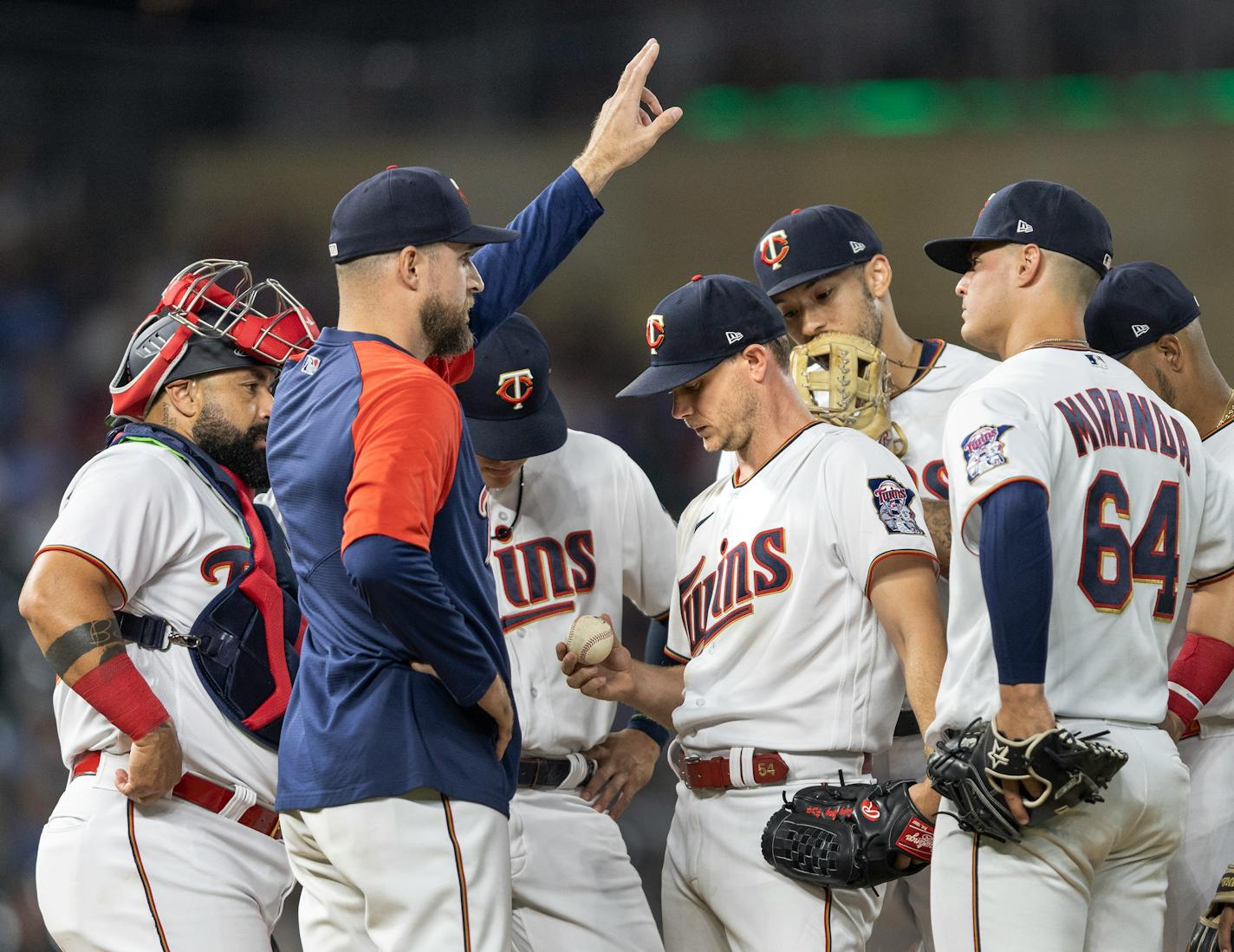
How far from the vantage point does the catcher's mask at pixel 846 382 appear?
351 cm

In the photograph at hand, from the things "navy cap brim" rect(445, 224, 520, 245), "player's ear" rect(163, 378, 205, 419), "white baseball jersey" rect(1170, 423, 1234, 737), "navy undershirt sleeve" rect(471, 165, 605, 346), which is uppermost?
"navy cap brim" rect(445, 224, 520, 245)

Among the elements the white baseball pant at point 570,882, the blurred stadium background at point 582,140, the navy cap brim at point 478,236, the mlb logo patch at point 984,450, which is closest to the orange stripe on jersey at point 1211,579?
the mlb logo patch at point 984,450

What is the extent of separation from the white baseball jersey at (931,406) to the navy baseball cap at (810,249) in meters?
0.34

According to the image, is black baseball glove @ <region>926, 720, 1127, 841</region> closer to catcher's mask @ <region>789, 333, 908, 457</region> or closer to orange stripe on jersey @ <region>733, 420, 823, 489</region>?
orange stripe on jersey @ <region>733, 420, 823, 489</region>

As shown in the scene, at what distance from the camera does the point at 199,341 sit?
328 centimetres

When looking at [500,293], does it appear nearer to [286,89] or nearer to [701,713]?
[701,713]

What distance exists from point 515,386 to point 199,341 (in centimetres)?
77

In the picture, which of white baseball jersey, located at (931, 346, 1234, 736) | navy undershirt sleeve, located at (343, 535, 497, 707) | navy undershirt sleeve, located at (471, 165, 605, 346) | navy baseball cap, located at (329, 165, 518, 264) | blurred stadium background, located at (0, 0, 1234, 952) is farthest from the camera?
blurred stadium background, located at (0, 0, 1234, 952)

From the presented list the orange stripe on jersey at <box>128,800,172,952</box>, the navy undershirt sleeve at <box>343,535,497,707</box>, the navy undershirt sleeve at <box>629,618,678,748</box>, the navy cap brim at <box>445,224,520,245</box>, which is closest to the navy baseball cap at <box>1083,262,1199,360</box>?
the navy undershirt sleeve at <box>629,618,678,748</box>

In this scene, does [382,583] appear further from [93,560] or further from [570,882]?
[570,882]

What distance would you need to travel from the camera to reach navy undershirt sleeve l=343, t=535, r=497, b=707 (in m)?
2.30

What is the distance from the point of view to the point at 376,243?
2.67 m

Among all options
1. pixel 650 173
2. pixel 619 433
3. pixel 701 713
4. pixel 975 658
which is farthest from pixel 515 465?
pixel 650 173

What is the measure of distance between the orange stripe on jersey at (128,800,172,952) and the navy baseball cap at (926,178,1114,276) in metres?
2.09
